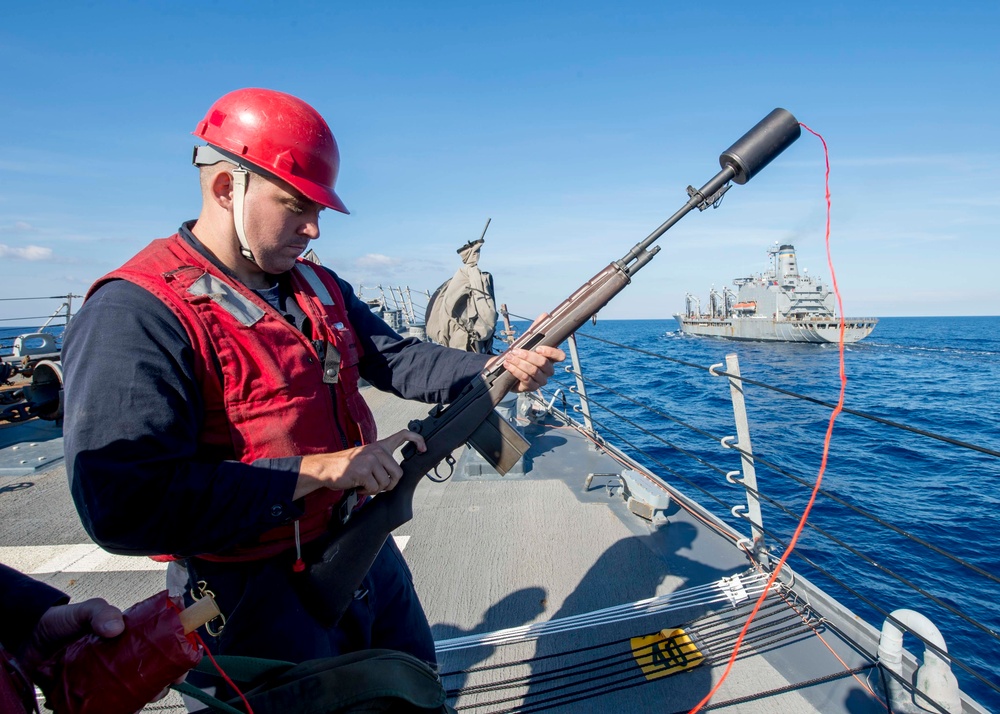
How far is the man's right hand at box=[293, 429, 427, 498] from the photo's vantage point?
1.54 m

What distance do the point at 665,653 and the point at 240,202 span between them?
271 cm

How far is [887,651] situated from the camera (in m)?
2.44

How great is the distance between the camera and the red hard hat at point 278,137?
1.57 m

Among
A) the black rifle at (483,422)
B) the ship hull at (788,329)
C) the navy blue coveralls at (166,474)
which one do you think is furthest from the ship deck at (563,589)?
the ship hull at (788,329)

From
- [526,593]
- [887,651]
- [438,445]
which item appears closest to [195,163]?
[438,445]

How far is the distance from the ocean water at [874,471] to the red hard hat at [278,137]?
6.04 feet

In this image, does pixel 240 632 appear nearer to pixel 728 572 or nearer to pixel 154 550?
pixel 154 550

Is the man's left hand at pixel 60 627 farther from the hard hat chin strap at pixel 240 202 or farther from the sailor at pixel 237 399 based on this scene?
the hard hat chin strap at pixel 240 202

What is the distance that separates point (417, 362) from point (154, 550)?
46.4 inches

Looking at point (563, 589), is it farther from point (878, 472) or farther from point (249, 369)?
point (878, 472)

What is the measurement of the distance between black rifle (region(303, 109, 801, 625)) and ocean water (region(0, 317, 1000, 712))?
57 centimetres

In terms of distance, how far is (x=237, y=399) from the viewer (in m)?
1.56

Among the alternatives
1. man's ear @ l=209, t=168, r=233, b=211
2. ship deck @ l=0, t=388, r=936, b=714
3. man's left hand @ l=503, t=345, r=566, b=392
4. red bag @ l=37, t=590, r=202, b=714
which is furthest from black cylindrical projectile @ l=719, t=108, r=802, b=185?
red bag @ l=37, t=590, r=202, b=714

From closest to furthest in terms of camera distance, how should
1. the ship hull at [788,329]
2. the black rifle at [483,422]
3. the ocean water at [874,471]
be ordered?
the black rifle at [483,422] < the ocean water at [874,471] < the ship hull at [788,329]
